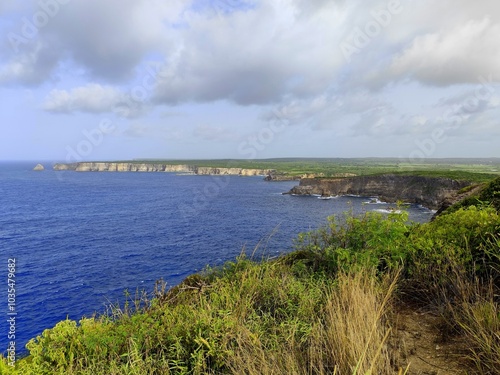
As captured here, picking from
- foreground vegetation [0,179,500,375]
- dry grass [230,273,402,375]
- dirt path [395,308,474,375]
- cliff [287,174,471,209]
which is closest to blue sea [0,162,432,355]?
foreground vegetation [0,179,500,375]

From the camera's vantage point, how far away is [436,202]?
73375mm

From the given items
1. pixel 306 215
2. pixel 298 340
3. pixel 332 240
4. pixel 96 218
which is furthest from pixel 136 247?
pixel 298 340

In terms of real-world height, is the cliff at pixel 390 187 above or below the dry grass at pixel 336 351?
below

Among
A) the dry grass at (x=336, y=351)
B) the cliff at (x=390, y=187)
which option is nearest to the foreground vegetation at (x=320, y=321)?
the dry grass at (x=336, y=351)

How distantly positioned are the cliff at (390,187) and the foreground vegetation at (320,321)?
77.6 m

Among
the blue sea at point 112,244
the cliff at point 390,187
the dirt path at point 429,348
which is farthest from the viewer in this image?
the cliff at point 390,187

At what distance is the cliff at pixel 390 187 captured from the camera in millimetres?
74875

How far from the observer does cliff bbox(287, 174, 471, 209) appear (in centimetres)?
7488

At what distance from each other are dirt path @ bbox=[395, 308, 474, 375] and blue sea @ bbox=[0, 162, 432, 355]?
10.9 ft

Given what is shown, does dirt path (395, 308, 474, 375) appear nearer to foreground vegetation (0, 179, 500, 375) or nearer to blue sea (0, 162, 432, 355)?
foreground vegetation (0, 179, 500, 375)

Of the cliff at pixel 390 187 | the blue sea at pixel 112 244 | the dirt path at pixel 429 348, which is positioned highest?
the dirt path at pixel 429 348

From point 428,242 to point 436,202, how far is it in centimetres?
7910

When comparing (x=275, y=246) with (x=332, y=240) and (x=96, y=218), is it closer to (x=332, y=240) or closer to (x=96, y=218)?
(x=332, y=240)

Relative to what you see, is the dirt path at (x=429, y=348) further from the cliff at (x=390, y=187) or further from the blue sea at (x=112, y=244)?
the cliff at (x=390, y=187)
